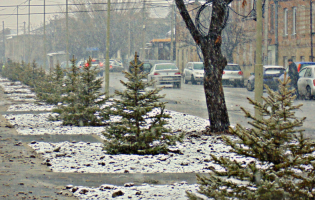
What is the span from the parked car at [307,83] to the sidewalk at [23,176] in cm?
1521

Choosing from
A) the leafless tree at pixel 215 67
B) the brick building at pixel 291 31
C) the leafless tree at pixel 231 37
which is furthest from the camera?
the leafless tree at pixel 231 37

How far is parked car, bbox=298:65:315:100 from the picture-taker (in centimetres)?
2248

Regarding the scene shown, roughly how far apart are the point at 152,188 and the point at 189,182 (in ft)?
1.88

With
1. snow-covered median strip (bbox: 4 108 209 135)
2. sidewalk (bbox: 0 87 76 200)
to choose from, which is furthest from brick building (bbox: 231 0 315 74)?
sidewalk (bbox: 0 87 76 200)

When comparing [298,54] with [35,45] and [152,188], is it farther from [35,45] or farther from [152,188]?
[35,45]

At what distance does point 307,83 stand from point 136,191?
18141 mm

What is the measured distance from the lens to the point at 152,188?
20.5 ft

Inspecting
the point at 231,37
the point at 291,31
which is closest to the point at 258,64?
the point at 291,31

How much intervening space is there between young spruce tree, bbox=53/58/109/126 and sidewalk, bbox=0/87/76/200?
2387mm

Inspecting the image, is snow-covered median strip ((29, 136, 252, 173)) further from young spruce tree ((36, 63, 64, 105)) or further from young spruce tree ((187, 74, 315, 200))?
young spruce tree ((36, 63, 64, 105))

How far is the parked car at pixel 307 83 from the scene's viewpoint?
2248 cm

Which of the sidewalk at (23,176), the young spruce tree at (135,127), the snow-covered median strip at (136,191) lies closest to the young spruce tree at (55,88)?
the sidewalk at (23,176)

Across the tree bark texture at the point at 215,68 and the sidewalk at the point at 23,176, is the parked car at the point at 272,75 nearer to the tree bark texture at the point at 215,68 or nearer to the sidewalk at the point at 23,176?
the tree bark texture at the point at 215,68

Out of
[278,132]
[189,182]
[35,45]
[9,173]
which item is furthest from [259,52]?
[35,45]
